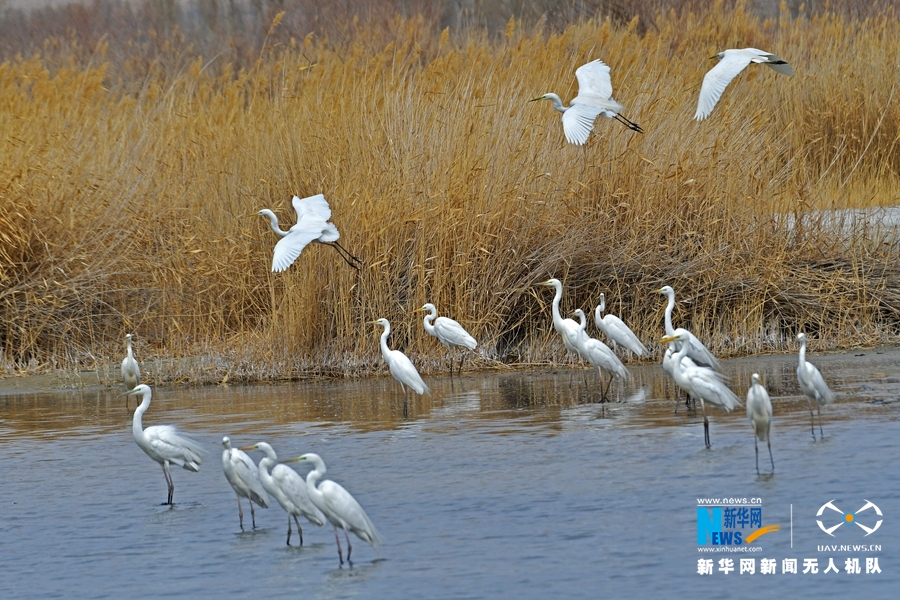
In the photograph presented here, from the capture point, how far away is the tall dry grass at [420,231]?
1050 cm

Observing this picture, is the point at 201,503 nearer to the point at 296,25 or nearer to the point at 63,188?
the point at 63,188

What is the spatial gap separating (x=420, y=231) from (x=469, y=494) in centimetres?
455

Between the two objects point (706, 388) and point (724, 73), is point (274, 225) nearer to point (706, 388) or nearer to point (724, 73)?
point (724, 73)

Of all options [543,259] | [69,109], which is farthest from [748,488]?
[69,109]

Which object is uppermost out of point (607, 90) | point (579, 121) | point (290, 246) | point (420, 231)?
point (607, 90)

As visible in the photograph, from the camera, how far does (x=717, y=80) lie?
29.5ft

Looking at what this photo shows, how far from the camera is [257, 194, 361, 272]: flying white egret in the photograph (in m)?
8.73

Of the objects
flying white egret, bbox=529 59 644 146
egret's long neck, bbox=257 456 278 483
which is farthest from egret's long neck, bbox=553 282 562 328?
egret's long neck, bbox=257 456 278 483

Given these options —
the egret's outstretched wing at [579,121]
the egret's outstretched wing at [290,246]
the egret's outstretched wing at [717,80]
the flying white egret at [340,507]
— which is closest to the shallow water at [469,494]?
the flying white egret at [340,507]

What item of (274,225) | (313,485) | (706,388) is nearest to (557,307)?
(274,225)

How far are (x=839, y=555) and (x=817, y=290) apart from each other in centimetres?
618

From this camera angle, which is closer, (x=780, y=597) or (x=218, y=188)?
(x=780, y=597)

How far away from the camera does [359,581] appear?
→ 4898 mm

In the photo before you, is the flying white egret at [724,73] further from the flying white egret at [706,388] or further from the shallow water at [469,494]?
the flying white egret at [706,388]
